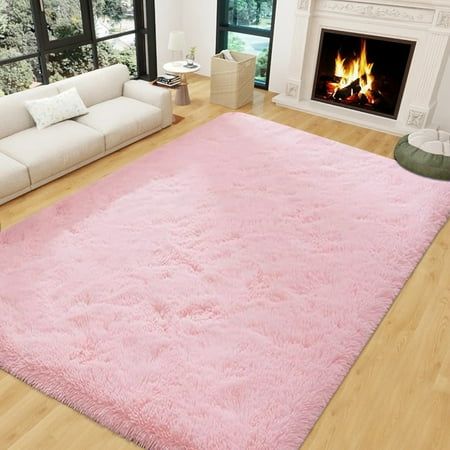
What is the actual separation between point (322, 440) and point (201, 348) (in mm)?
777

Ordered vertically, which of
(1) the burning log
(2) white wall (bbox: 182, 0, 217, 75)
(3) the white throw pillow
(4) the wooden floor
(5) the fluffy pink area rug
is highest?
(2) white wall (bbox: 182, 0, 217, 75)

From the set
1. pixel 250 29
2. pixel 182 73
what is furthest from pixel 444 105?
pixel 182 73

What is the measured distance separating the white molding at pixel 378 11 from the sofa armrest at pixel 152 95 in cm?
196

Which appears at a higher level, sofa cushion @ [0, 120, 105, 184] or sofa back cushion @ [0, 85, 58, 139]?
sofa back cushion @ [0, 85, 58, 139]

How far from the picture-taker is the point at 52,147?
13.3 feet

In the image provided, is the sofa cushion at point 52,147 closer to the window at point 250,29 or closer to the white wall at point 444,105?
the window at point 250,29

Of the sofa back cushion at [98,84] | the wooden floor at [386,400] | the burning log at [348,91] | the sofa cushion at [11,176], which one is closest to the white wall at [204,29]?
the burning log at [348,91]

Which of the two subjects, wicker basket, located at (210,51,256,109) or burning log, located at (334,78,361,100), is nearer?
wicker basket, located at (210,51,256,109)

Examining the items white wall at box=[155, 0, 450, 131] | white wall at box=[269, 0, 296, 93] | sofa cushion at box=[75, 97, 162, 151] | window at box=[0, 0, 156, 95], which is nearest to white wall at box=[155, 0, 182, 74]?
white wall at box=[155, 0, 450, 131]

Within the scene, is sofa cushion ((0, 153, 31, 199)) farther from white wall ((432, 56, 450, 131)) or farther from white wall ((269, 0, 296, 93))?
white wall ((432, 56, 450, 131))

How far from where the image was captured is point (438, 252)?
11.7ft

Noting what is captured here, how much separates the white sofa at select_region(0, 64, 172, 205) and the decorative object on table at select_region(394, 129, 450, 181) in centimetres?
236

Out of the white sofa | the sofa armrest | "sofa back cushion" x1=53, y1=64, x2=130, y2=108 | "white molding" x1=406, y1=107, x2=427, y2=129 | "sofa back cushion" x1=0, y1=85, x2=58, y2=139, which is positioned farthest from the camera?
"white molding" x1=406, y1=107, x2=427, y2=129

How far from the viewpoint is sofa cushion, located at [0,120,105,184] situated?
394 centimetres
